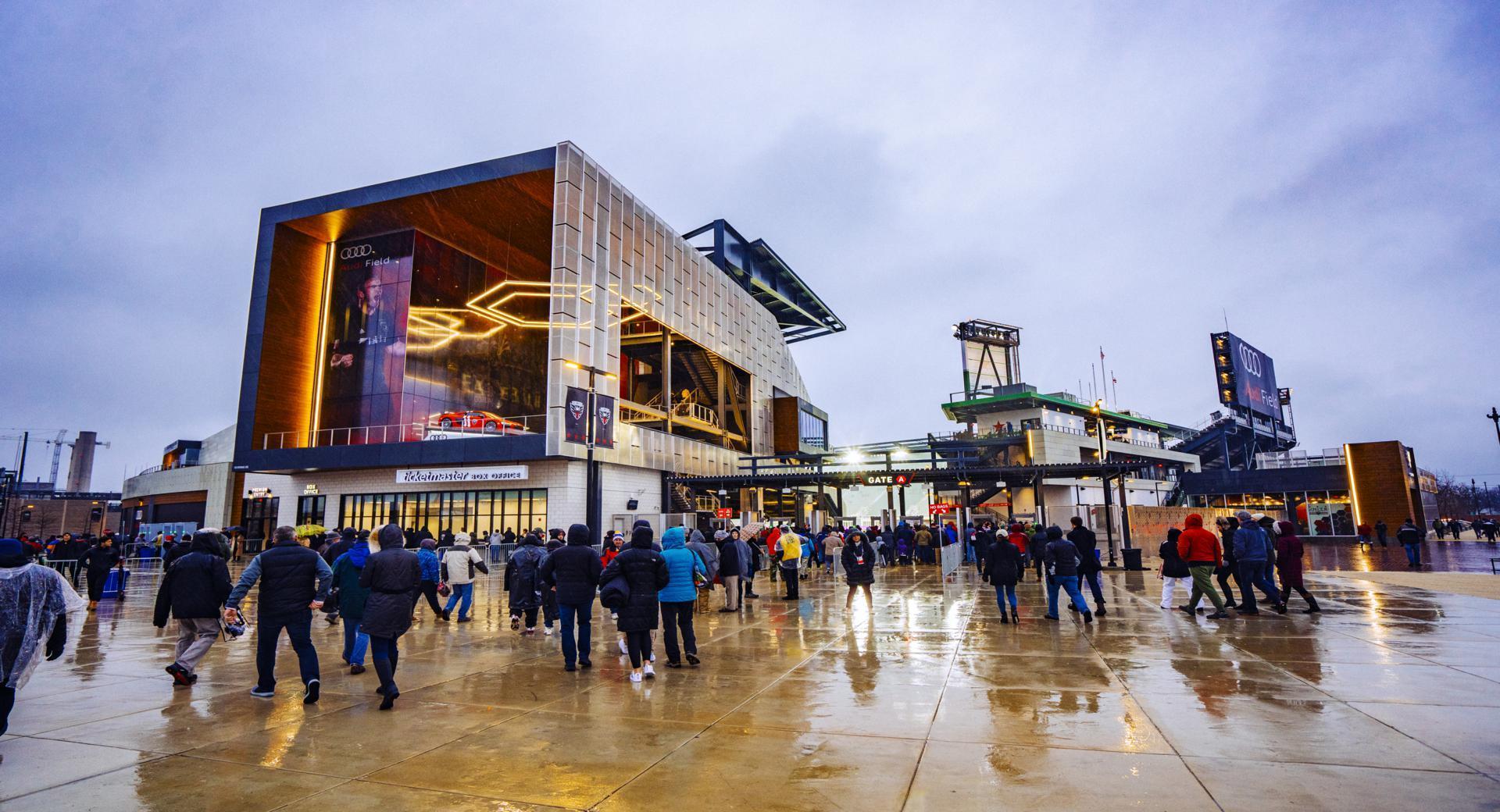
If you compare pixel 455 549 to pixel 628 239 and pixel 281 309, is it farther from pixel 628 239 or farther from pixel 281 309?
pixel 281 309

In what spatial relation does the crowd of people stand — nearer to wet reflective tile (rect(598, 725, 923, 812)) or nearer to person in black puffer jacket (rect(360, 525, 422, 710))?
person in black puffer jacket (rect(360, 525, 422, 710))

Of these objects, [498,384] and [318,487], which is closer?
[318,487]

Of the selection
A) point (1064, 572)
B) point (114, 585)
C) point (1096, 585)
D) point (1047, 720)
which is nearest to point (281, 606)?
point (1047, 720)

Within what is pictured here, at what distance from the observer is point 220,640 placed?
1055cm

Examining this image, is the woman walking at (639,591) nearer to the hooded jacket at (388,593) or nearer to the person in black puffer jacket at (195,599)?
the hooded jacket at (388,593)

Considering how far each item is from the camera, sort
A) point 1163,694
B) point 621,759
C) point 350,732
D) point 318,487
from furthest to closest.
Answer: point 318,487, point 1163,694, point 350,732, point 621,759


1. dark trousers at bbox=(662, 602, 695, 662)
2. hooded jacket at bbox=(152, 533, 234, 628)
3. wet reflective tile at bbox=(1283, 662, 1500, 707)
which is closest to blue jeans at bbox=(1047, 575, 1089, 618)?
wet reflective tile at bbox=(1283, 662, 1500, 707)

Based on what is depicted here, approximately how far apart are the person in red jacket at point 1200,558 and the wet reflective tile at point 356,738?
10855 millimetres

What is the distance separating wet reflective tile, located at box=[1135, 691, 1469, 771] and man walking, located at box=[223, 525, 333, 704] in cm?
756

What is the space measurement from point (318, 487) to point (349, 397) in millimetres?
4492

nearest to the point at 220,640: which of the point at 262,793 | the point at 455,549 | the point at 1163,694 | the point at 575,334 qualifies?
the point at 455,549

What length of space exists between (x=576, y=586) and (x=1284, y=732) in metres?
6.66

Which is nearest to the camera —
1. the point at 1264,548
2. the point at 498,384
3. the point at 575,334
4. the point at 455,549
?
the point at 1264,548

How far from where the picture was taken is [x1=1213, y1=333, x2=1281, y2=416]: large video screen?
6350 centimetres
